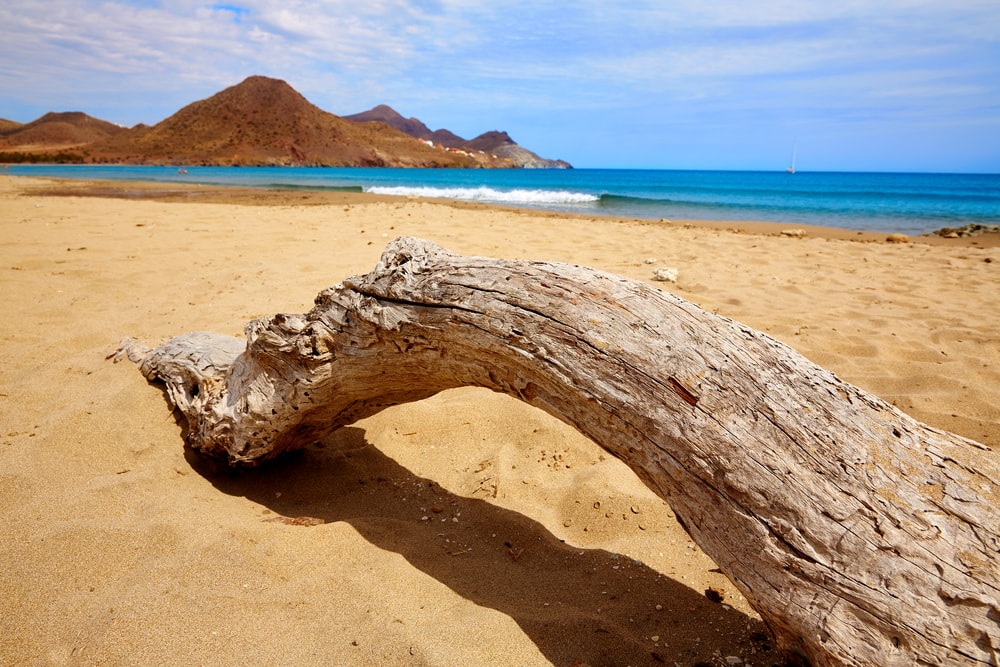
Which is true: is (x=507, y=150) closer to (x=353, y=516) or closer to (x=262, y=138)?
(x=262, y=138)

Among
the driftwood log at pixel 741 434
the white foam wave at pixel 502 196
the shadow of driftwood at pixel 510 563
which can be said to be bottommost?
the shadow of driftwood at pixel 510 563

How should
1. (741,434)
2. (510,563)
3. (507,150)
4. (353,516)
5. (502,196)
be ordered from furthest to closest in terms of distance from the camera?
(507,150), (502,196), (353,516), (510,563), (741,434)

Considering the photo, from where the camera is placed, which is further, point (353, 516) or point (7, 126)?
point (7, 126)

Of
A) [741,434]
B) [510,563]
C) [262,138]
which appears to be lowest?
[510,563]

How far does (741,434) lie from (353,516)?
174cm

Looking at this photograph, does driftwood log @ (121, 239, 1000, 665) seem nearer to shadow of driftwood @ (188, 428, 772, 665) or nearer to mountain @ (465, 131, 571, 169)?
shadow of driftwood @ (188, 428, 772, 665)

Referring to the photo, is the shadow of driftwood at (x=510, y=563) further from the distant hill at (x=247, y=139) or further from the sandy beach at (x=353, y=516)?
the distant hill at (x=247, y=139)

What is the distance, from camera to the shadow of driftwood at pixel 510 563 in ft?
6.22

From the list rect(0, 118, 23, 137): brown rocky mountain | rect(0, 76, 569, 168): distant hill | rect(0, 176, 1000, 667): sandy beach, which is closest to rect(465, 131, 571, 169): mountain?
rect(0, 76, 569, 168): distant hill

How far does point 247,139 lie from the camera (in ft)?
251

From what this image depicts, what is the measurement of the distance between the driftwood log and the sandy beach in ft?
1.71

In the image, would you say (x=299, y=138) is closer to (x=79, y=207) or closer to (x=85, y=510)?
(x=79, y=207)

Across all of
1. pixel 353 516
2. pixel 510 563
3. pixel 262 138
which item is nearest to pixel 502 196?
pixel 353 516

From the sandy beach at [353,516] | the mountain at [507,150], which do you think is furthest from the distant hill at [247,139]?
the sandy beach at [353,516]
